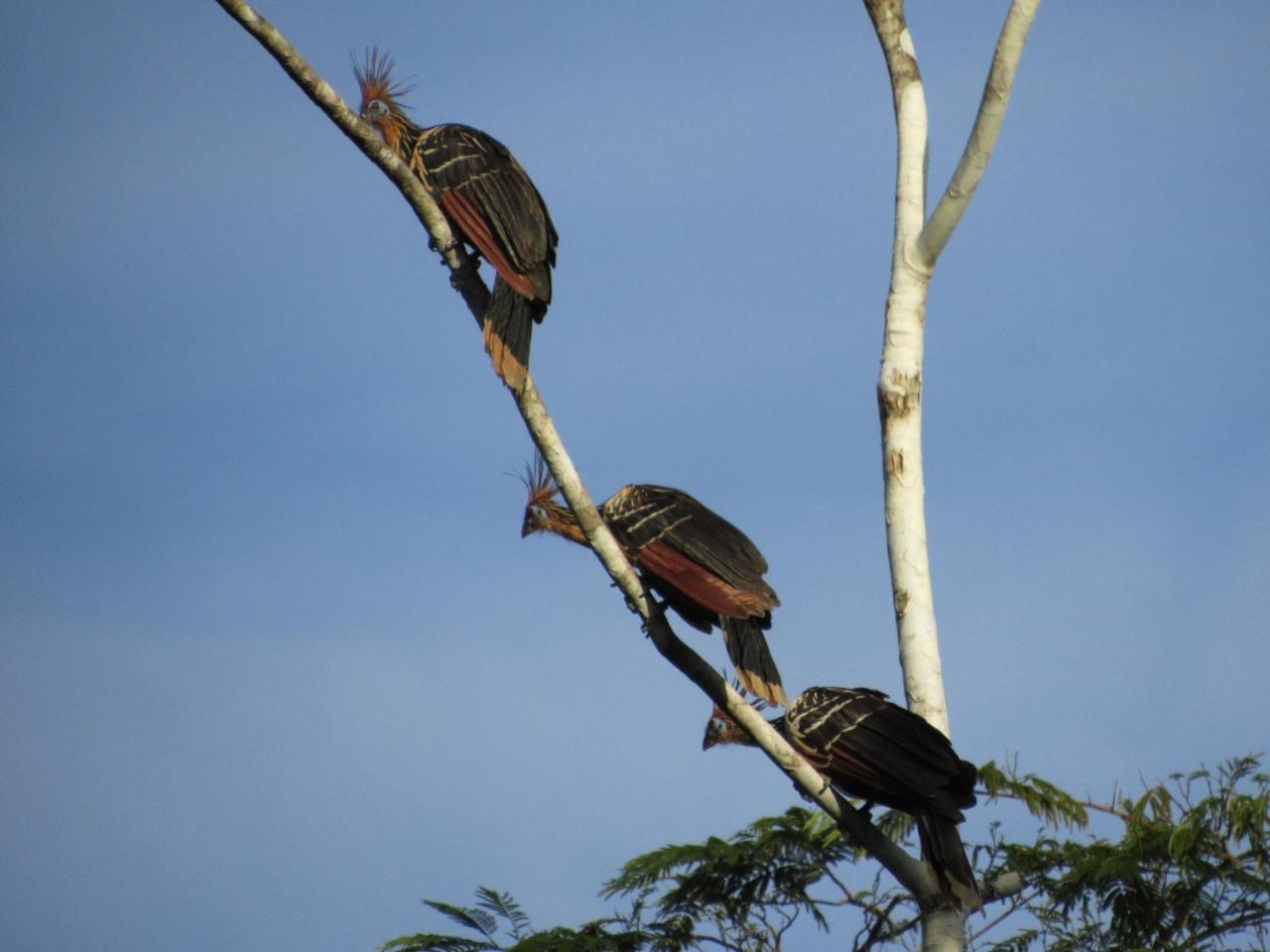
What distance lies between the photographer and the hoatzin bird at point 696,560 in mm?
5734

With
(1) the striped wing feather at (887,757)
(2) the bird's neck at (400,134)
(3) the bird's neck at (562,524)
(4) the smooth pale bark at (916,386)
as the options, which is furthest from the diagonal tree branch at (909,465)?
(2) the bird's neck at (400,134)

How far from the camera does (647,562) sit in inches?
227

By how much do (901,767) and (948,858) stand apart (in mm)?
446

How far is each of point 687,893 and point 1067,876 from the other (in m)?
1.83

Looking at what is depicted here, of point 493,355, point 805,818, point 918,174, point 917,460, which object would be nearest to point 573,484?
point 493,355

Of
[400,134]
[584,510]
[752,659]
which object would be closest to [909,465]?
[752,659]

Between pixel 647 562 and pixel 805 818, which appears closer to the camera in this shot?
pixel 647 562

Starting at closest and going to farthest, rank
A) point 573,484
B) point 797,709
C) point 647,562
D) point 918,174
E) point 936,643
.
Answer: point 573,484 → point 647,562 → point 797,709 → point 936,643 → point 918,174

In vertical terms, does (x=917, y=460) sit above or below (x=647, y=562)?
above

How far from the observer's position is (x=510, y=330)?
5.40 m

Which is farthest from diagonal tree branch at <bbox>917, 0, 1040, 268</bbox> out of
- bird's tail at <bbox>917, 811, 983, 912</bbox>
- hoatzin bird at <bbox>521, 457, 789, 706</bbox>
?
bird's tail at <bbox>917, 811, 983, 912</bbox>

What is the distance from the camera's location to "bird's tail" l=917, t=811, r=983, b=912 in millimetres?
5902

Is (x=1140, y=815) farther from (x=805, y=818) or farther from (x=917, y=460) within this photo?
(x=917, y=460)

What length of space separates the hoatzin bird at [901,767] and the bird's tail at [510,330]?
6.39ft
